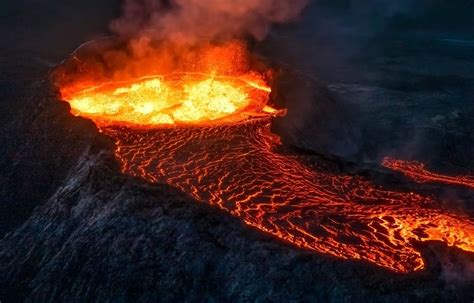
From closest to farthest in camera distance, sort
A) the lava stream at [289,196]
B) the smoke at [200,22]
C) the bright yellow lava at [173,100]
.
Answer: the lava stream at [289,196]
the bright yellow lava at [173,100]
the smoke at [200,22]

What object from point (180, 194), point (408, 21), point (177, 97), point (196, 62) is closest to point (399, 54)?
point (408, 21)

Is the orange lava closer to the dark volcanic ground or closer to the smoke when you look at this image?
the dark volcanic ground

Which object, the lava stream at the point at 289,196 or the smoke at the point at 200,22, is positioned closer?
the lava stream at the point at 289,196

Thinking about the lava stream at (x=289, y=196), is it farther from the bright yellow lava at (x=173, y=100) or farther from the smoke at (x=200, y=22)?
the smoke at (x=200, y=22)

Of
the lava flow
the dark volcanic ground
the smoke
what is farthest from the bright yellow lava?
the smoke

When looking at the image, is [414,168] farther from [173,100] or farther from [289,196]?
[173,100]

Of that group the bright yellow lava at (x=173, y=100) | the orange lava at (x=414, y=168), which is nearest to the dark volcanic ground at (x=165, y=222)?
the orange lava at (x=414, y=168)
